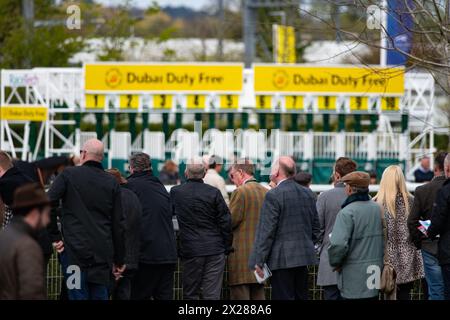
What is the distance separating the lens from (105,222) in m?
11.0

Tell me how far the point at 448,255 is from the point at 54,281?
4.46 metres

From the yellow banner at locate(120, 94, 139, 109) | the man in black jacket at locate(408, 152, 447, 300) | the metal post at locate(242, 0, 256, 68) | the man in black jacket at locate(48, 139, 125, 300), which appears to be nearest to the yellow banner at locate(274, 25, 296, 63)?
the metal post at locate(242, 0, 256, 68)

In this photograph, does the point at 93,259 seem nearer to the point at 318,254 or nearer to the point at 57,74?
the point at 318,254

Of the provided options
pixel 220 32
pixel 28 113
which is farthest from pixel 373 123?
pixel 220 32

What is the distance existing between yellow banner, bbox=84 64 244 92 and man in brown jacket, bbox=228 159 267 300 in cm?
2289

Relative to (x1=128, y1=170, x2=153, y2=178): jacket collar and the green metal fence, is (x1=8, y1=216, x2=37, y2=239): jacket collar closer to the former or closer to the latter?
(x1=128, y1=170, x2=153, y2=178): jacket collar

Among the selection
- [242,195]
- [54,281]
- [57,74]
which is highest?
Answer: [57,74]

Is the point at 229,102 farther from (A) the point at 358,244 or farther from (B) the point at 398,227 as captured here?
(A) the point at 358,244

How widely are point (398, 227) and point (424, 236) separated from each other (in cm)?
44

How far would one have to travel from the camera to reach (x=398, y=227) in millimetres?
12555

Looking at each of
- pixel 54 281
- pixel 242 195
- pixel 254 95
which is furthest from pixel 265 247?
pixel 254 95

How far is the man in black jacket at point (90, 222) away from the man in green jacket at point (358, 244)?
1.95m

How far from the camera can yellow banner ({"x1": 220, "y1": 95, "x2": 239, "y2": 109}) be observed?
36.0 m

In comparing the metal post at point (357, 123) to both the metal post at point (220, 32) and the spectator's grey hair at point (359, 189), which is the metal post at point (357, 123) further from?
the spectator's grey hair at point (359, 189)
